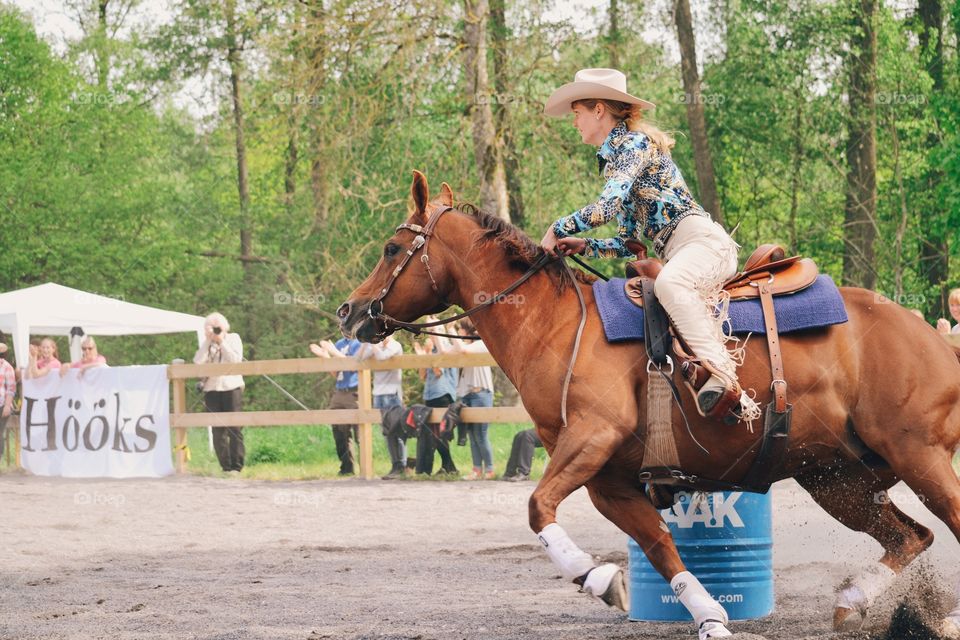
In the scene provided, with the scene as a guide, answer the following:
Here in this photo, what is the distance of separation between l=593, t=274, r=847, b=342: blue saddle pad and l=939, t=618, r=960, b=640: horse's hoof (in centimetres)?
141

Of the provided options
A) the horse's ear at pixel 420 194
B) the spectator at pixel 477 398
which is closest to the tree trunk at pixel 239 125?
the spectator at pixel 477 398

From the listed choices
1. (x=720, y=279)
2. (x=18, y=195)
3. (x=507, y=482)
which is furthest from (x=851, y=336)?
(x=18, y=195)

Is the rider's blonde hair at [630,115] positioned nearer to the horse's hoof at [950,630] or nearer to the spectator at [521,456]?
the horse's hoof at [950,630]

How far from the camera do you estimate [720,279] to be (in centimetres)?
546

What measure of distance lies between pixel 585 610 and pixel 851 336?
7.05 feet

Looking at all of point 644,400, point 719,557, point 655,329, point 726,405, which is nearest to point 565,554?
point 644,400

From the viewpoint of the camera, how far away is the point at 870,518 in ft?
19.2

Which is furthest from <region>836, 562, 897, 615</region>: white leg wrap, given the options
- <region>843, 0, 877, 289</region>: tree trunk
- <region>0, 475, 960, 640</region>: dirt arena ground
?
<region>843, 0, 877, 289</region>: tree trunk

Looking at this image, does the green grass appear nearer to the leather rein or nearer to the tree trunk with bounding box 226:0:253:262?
the leather rein

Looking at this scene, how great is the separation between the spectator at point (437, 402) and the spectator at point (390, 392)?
1.03 ft

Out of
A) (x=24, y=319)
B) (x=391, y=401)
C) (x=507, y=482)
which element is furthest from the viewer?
(x=24, y=319)

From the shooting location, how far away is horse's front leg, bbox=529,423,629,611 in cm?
494

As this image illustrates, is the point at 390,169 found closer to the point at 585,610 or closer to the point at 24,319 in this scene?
the point at 24,319

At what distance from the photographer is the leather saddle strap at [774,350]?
5219 millimetres
